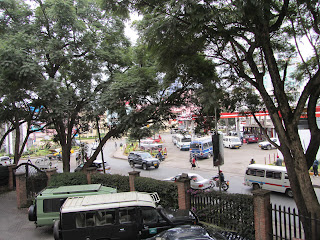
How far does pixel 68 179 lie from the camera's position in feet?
46.1

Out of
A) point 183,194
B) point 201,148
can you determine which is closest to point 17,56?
point 183,194

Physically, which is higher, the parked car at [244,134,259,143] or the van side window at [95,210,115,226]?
the parked car at [244,134,259,143]

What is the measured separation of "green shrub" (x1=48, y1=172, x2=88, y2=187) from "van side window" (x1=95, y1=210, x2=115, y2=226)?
22.8 ft

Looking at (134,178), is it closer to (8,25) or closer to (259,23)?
(259,23)

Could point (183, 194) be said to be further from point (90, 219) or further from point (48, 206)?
point (48, 206)

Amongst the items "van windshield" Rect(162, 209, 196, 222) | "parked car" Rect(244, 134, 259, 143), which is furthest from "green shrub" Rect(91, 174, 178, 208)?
"parked car" Rect(244, 134, 259, 143)

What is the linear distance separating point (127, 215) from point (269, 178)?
1098 centimetres

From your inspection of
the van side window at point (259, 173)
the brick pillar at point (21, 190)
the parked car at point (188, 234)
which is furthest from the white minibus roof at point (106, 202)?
the van side window at point (259, 173)

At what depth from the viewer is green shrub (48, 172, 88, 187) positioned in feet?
45.5

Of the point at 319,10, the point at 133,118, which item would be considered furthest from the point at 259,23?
the point at 133,118

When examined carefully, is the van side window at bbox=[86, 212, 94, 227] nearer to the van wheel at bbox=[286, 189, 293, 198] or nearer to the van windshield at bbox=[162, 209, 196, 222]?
the van windshield at bbox=[162, 209, 196, 222]

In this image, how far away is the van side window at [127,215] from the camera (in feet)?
25.2

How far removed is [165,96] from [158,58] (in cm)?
313

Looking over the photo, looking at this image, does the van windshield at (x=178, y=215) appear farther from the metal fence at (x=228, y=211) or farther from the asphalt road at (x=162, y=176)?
the asphalt road at (x=162, y=176)
